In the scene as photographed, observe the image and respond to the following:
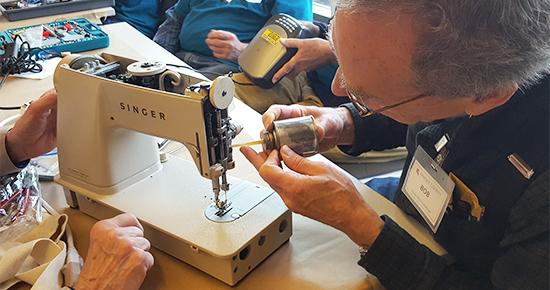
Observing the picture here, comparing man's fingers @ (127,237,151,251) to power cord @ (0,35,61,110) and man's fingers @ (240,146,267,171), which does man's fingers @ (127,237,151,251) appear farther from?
power cord @ (0,35,61,110)

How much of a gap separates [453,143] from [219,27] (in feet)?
5.21

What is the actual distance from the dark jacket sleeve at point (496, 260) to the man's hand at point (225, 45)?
1.35m

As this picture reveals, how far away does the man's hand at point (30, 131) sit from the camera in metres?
1.21

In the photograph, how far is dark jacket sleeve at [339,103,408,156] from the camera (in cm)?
133

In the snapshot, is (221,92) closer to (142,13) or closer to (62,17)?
(62,17)

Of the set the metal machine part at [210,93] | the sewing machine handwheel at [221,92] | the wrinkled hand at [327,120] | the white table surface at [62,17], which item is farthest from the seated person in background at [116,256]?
the white table surface at [62,17]

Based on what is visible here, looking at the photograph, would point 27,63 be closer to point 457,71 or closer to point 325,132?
point 325,132

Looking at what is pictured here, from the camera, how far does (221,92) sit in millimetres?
890

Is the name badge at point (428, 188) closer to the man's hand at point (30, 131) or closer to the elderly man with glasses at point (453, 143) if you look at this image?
the elderly man with glasses at point (453, 143)

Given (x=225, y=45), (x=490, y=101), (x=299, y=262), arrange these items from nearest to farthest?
(x=490, y=101)
(x=299, y=262)
(x=225, y=45)

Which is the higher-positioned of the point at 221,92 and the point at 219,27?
the point at 221,92

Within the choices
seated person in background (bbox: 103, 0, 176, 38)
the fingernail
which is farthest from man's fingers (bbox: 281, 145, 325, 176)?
seated person in background (bbox: 103, 0, 176, 38)

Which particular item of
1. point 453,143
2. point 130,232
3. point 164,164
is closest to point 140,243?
point 130,232

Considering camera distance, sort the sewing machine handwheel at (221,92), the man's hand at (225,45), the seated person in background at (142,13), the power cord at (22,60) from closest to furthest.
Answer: the sewing machine handwheel at (221,92) < the power cord at (22,60) < the man's hand at (225,45) < the seated person in background at (142,13)
